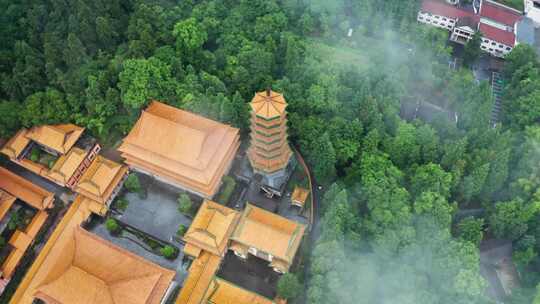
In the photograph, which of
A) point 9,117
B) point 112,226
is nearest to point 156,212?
point 112,226

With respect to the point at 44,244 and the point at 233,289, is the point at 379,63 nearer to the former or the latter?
the point at 233,289

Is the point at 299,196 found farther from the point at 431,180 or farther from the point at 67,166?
the point at 67,166

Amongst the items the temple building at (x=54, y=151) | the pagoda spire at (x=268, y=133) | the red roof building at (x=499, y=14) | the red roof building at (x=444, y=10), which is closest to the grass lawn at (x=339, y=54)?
the red roof building at (x=444, y=10)

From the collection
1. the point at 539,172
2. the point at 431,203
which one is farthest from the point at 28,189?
the point at 539,172

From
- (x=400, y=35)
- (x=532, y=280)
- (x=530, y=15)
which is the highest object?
(x=530, y=15)

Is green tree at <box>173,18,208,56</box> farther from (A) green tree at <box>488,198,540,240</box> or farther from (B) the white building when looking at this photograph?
(B) the white building

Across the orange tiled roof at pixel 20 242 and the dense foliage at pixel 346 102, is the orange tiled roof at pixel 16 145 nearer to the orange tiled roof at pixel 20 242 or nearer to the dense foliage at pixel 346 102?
the dense foliage at pixel 346 102
